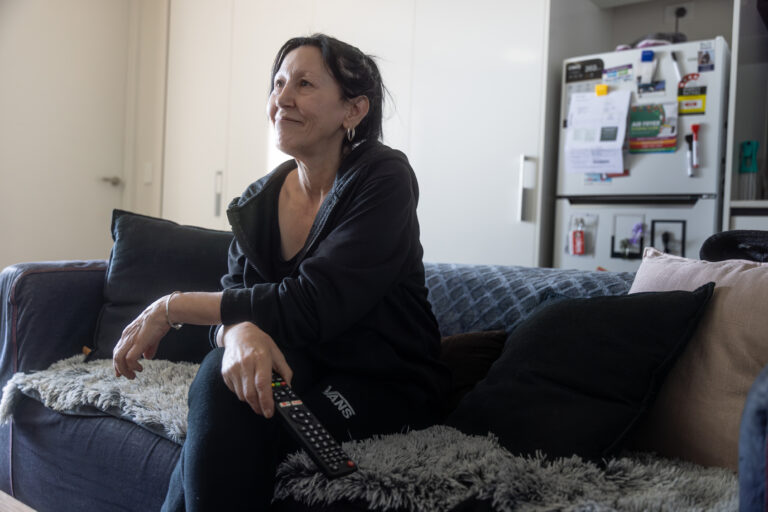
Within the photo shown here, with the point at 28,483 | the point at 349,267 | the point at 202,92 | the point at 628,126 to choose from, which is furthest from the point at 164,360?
the point at 202,92

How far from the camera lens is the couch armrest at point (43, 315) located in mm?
1631

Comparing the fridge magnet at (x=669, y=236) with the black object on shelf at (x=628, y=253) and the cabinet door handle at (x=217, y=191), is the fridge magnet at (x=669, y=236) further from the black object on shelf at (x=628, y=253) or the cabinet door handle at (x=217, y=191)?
the cabinet door handle at (x=217, y=191)

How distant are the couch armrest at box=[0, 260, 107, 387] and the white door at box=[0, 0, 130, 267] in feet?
8.29

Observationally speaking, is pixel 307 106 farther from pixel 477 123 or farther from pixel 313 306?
pixel 477 123

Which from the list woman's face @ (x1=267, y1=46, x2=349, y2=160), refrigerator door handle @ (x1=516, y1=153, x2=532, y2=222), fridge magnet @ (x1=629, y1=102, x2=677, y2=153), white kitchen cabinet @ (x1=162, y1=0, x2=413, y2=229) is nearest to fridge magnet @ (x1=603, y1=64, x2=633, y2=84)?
fridge magnet @ (x1=629, y1=102, x2=677, y2=153)

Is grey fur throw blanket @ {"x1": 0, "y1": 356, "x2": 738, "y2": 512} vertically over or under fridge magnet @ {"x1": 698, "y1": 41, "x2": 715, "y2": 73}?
under

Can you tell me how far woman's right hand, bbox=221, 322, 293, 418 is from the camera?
86 cm

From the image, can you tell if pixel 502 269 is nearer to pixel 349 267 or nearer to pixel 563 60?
pixel 349 267

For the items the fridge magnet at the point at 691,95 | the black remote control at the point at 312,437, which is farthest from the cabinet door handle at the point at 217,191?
the black remote control at the point at 312,437

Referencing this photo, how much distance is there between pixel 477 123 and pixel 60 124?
268 centimetres

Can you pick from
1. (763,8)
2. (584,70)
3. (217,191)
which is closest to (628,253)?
(584,70)

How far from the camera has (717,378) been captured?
98 cm

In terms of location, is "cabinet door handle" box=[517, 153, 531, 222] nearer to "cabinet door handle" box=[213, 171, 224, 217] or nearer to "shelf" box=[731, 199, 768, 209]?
"shelf" box=[731, 199, 768, 209]

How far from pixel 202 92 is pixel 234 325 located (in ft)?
11.1
